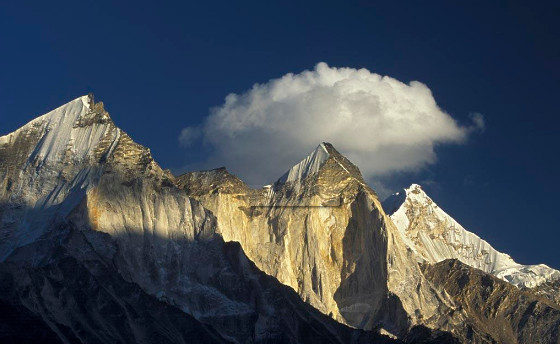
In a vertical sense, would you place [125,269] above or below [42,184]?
below

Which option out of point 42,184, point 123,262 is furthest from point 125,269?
point 42,184

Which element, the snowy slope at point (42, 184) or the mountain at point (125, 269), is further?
the snowy slope at point (42, 184)

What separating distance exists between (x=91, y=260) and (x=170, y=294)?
1025cm

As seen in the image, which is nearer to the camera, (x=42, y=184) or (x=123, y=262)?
(x=123, y=262)

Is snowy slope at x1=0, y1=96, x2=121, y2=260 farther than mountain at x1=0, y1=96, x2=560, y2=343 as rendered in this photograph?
Yes

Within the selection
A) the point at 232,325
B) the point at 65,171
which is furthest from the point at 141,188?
the point at 232,325

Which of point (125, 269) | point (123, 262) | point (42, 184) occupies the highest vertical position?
point (42, 184)

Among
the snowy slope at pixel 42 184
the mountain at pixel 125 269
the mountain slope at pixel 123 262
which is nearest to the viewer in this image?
the mountain at pixel 125 269

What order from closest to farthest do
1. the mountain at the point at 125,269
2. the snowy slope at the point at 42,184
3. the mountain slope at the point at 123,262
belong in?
the mountain at the point at 125,269 → the mountain slope at the point at 123,262 → the snowy slope at the point at 42,184

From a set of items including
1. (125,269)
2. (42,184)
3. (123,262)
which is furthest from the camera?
(42,184)

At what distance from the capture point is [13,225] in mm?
188625

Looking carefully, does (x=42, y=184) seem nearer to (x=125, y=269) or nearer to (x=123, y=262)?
(x=123, y=262)

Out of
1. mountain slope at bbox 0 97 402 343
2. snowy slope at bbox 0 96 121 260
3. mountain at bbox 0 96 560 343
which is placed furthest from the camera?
snowy slope at bbox 0 96 121 260

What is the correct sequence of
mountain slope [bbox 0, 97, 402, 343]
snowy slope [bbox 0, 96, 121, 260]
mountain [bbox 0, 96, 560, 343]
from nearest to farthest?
mountain [bbox 0, 96, 560, 343] → mountain slope [bbox 0, 97, 402, 343] → snowy slope [bbox 0, 96, 121, 260]
